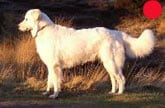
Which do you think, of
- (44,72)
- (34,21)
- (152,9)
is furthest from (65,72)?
(152,9)

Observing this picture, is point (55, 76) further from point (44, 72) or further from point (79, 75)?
point (44, 72)

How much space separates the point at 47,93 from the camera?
12.6 m

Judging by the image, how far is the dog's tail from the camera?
41.4 feet

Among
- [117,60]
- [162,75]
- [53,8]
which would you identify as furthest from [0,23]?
[117,60]

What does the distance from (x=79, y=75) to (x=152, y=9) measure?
11.2 m

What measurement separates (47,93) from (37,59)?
3.31 m

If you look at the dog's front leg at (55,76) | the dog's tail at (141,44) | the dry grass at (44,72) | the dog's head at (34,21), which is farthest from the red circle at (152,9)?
the dog's front leg at (55,76)

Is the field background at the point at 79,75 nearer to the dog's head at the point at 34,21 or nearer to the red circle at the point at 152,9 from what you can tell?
the red circle at the point at 152,9

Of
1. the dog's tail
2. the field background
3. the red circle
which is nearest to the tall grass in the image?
the field background

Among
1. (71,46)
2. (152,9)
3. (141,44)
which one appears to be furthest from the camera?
(152,9)

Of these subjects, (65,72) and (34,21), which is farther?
(65,72)

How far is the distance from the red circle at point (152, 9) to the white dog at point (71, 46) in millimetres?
11070

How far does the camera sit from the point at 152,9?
2503 centimetres

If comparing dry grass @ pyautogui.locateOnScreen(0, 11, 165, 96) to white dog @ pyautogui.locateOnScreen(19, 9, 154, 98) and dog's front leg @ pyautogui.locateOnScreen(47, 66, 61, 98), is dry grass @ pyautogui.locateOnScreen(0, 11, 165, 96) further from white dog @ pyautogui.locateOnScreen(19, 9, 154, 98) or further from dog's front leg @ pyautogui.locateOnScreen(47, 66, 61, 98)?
white dog @ pyautogui.locateOnScreen(19, 9, 154, 98)
